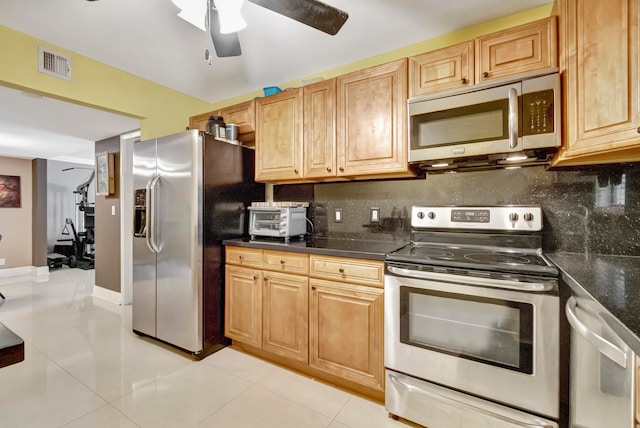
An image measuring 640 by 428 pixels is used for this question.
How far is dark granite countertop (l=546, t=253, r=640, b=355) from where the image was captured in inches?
27.6

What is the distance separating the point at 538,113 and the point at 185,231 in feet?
8.03

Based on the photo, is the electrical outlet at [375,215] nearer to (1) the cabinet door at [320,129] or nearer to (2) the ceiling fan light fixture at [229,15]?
(1) the cabinet door at [320,129]

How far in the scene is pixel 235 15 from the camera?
5.48 feet

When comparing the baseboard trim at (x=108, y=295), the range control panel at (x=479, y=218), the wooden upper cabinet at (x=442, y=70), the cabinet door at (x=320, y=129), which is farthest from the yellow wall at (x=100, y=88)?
the range control panel at (x=479, y=218)

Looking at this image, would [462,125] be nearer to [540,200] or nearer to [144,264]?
[540,200]

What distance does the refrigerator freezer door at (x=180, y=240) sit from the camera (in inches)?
90.2

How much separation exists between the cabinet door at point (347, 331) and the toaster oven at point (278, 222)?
22.0 inches

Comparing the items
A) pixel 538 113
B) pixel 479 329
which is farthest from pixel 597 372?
pixel 538 113

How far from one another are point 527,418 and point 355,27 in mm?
2479

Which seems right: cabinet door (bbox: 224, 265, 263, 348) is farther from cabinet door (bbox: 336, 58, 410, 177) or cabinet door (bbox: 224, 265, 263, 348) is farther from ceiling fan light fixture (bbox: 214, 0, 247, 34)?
ceiling fan light fixture (bbox: 214, 0, 247, 34)

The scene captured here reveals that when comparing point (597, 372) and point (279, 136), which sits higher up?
point (279, 136)

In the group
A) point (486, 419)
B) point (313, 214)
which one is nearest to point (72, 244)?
point (313, 214)

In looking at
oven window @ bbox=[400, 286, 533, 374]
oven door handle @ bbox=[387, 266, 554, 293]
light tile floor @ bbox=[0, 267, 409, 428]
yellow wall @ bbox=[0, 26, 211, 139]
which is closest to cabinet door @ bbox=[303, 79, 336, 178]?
oven door handle @ bbox=[387, 266, 554, 293]

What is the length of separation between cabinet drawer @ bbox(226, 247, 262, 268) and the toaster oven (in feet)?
0.69
